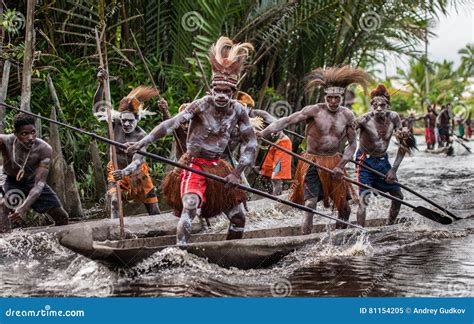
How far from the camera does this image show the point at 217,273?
5.69 meters

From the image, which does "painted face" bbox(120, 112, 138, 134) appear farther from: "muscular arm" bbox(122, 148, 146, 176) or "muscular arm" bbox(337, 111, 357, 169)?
"muscular arm" bbox(337, 111, 357, 169)

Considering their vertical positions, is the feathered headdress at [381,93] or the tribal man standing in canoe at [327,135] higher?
the feathered headdress at [381,93]

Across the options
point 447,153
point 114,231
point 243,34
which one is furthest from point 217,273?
point 447,153

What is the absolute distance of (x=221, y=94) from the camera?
602 cm

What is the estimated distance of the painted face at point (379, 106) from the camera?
7926mm

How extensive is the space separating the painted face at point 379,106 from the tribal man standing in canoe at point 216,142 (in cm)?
212

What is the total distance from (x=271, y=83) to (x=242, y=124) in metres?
7.54

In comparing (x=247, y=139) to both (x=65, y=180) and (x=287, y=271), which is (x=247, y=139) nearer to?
(x=287, y=271)

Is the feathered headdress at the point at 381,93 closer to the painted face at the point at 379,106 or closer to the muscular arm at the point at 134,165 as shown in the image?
the painted face at the point at 379,106

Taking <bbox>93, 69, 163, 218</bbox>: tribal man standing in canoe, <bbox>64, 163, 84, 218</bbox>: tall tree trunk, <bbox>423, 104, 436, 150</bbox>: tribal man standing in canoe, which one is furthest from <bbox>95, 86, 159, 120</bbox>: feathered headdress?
<bbox>423, 104, 436, 150</bbox>: tribal man standing in canoe

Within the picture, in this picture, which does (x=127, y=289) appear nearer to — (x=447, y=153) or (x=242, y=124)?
(x=242, y=124)

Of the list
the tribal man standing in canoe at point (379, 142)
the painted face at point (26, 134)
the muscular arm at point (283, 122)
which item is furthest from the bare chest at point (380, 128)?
the painted face at point (26, 134)

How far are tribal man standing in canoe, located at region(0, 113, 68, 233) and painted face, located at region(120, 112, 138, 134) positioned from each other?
3.63ft

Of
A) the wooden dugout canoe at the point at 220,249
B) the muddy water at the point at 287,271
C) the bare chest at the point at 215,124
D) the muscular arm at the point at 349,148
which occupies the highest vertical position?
the bare chest at the point at 215,124
